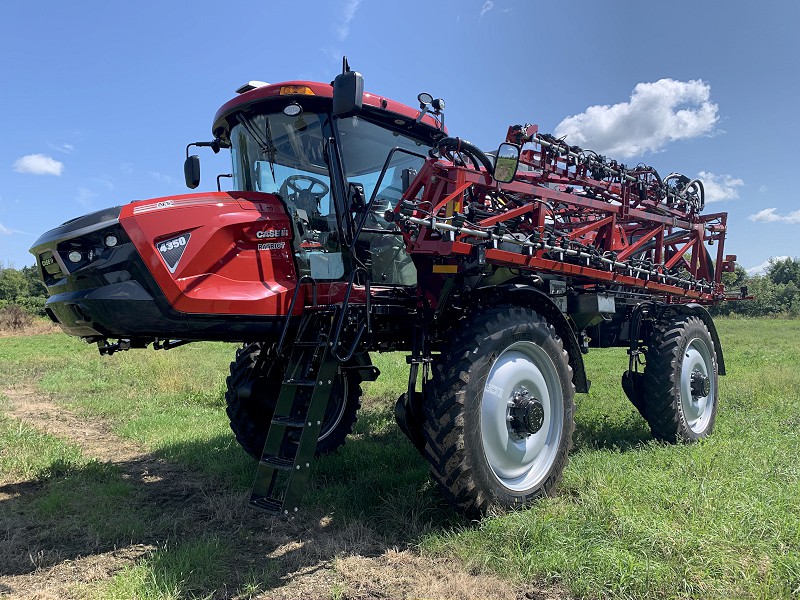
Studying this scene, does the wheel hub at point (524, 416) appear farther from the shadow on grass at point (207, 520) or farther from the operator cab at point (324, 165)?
the operator cab at point (324, 165)

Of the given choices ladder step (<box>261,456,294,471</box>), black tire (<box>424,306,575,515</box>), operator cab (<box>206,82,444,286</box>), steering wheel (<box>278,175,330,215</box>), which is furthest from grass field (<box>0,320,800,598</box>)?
steering wheel (<box>278,175,330,215</box>)

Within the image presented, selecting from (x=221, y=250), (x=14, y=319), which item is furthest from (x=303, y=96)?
(x=14, y=319)

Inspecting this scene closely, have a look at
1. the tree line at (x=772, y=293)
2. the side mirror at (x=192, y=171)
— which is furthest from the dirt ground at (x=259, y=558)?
the tree line at (x=772, y=293)

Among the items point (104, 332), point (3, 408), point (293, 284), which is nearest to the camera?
point (104, 332)

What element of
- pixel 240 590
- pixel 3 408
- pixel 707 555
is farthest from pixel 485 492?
pixel 3 408

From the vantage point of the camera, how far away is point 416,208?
340 centimetres

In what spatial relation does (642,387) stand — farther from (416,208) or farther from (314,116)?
(314,116)

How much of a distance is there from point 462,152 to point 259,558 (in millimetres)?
3111

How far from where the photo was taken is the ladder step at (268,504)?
3.08 metres

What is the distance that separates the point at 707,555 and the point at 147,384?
9209mm

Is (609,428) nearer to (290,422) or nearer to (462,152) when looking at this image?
(462,152)

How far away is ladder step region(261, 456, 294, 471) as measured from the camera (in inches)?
125

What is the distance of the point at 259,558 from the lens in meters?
3.26

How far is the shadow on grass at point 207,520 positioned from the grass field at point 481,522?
0.6 inches
